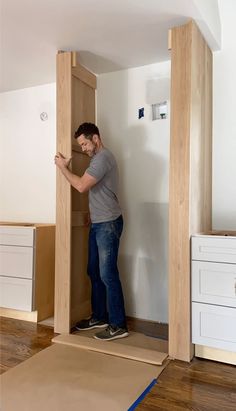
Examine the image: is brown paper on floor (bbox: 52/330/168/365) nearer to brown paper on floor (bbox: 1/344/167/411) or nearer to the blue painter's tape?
brown paper on floor (bbox: 1/344/167/411)

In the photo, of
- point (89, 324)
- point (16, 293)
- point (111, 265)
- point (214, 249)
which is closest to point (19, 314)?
point (16, 293)

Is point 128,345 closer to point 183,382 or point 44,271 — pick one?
point 183,382

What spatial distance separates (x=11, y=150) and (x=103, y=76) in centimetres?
126

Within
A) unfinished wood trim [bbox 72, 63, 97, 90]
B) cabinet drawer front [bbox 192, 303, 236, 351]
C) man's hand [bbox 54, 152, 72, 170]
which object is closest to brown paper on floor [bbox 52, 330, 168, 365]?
cabinet drawer front [bbox 192, 303, 236, 351]

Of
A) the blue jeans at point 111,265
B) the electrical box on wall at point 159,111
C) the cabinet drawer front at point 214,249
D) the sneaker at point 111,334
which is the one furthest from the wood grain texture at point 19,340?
the electrical box on wall at point 159,111

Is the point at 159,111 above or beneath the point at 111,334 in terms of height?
above

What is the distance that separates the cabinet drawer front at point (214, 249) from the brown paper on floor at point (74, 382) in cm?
69

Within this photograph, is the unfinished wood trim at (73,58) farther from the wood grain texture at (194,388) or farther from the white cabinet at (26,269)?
the wood grain texture at (194,388)

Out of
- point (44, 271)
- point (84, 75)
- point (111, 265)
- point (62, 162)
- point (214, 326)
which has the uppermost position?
point (84, 75)

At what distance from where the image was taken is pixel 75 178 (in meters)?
2.25

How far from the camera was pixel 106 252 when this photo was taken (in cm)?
228

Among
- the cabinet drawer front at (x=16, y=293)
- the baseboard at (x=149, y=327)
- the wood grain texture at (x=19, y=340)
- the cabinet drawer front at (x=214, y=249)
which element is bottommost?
the baseboard at (x=149, y=327)

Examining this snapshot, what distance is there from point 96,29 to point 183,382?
2.19 meters

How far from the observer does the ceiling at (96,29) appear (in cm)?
191
